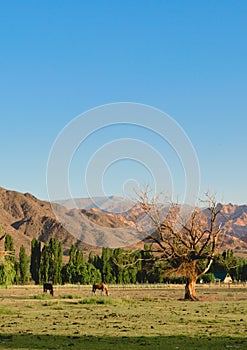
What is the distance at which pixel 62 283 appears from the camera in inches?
4139

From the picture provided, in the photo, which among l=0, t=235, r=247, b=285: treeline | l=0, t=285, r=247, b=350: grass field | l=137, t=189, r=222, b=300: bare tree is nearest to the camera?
l=0, t=285, r=247, b=350: grass field

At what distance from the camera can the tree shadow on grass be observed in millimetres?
17297

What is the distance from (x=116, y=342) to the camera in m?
18.5

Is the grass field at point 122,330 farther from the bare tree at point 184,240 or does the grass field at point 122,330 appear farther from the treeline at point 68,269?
the treeline at point 68,269

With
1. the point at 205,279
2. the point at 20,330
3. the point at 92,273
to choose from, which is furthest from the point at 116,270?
the point at 20,330

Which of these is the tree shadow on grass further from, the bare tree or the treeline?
the treeline

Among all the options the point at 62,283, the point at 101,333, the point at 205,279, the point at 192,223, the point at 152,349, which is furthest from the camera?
the point at 205,279

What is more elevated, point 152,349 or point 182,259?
point 182,259

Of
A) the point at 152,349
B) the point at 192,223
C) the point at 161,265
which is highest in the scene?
the point at 192,223

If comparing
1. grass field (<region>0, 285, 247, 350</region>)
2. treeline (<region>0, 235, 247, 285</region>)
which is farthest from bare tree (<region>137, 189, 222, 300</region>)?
treeline (<region>0, 235, 247, 285</region>)

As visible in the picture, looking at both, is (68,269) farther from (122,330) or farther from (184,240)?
(122,330)

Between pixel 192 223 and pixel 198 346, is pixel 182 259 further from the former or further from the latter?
pixel 198 346

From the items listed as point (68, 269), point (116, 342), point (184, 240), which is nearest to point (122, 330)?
point (116, 342)

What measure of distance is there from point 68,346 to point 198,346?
382 centimetres
